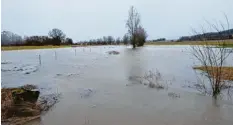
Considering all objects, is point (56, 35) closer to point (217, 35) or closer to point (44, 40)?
point (44, 40)

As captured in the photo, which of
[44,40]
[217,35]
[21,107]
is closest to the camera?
[21,107]

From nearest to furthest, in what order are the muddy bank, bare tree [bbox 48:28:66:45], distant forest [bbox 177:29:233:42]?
→ the muddy bank, distant forest [bbox 177:29:233:42], bare tree [bbox 48:28:66:45]

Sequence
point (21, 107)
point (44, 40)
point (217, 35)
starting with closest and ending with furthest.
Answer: point (21, 107) → point (217, 35) → point (44, 40)

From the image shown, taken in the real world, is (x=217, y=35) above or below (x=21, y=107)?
above

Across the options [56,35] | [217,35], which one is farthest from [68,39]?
[217,35]

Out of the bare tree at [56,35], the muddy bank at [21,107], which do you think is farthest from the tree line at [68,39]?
the muddy bank at [21,107]

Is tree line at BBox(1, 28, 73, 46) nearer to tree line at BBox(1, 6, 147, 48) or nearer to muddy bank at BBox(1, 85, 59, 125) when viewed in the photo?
tree line at BBox(1, 6, 147, 48)

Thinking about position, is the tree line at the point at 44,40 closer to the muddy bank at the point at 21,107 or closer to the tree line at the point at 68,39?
the tree line at the point at 68,39

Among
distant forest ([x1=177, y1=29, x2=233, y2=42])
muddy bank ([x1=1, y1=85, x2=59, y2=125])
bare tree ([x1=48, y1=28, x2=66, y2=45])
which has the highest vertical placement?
bare tree ([x1=48, y1=28, x2=66, y2=45])

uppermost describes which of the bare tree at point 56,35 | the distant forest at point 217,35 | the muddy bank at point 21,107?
the bare tree at point 56,35

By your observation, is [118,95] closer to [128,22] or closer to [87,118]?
[87,118]

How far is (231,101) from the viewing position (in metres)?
10.0

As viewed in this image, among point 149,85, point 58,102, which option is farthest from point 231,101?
point 58,102

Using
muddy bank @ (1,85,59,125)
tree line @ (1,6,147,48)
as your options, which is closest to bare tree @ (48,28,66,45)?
tree line @ (1,6,147,48)
